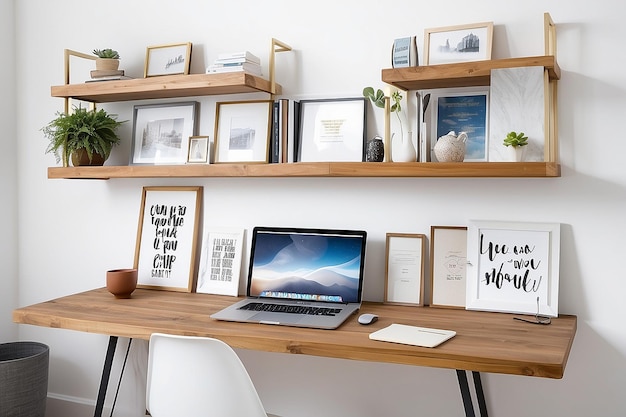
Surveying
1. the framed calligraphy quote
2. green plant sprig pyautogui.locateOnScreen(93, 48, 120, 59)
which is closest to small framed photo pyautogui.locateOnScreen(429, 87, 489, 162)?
the framed calligraphy quote

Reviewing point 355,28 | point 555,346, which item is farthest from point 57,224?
point 555,346

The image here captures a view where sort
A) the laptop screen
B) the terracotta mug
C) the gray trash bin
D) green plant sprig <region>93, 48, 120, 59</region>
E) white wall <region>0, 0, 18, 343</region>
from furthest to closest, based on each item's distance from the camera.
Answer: white wall <region>0, 0, 18, 343</region> → green plant sprig <region>93, 48, 120, 59</region> → the gray trash bin → the terracotta mug → the laptop screen

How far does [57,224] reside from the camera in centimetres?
337

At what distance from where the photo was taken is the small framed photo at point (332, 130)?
267 cm

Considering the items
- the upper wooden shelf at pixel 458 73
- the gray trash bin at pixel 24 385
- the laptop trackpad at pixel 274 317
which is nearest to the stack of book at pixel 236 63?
the upper wooden shelf at pixel 458 73

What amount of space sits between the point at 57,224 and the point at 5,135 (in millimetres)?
529

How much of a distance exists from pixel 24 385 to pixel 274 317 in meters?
1.35

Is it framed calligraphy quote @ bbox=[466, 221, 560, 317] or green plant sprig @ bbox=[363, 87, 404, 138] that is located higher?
green plant sprig @ bbox=[363, 87, 404, 138]

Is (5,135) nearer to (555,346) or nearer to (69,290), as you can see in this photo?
(69,290)

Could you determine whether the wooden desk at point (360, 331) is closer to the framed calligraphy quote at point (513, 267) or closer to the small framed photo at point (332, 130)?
the framed calligraphy quote at point (513, 267)

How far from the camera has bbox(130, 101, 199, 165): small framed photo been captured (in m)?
3.00

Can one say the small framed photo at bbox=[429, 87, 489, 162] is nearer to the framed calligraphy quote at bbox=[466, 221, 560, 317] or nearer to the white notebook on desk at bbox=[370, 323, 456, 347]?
the framed calligraphy quote at bbox=[466, 221, 560, 317]

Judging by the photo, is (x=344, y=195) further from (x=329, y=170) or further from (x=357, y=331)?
(x=357, y=331)

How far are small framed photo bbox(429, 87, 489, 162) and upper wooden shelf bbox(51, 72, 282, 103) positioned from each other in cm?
69
